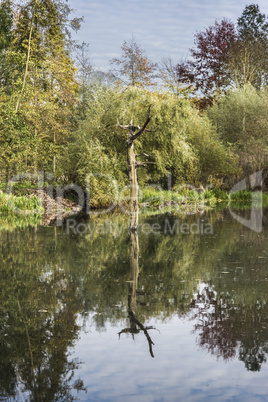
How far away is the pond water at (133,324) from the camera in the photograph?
3.81m

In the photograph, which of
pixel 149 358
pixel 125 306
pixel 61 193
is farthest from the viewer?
pixel 61 193

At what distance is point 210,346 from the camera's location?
182 inches

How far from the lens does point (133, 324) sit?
17.3 feet

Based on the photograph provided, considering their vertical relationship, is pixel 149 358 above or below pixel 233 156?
below

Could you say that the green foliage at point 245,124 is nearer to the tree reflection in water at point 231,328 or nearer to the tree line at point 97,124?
the tree line at point 97,124

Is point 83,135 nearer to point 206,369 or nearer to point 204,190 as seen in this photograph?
point 204,190

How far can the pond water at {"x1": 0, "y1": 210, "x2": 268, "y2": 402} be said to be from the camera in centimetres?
381

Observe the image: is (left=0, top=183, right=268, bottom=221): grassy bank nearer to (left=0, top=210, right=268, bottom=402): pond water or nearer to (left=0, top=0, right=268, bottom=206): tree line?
(left=0, top=0, right=268, bottom=206): tree line

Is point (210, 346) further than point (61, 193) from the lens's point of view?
No

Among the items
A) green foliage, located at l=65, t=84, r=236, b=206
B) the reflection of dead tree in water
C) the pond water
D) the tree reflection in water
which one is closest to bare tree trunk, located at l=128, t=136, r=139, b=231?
the pond water

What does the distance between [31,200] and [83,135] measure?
13.0 feet

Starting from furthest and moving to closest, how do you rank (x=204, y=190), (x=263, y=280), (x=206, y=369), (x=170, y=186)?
(x=204, y=190) < (x=170, y=186) < (x=263, y=280) < (x=206, y=369)

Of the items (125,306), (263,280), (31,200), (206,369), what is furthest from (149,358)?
(31,200)

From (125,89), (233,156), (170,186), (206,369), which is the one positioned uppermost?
(125,89)
